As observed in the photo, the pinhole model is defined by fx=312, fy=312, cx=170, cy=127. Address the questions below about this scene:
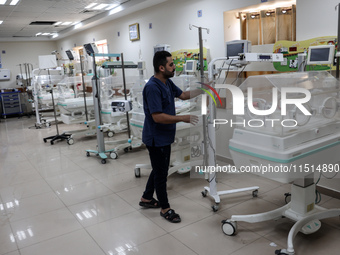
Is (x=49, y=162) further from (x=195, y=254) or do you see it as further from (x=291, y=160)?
(x=291, y=160)

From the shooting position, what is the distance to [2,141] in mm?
7020

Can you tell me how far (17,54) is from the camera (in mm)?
12375

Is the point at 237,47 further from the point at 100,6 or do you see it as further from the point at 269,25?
the point at 100,6

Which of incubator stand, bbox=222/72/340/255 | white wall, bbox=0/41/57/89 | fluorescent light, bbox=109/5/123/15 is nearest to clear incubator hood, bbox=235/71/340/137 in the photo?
incubator stand, bbox=222/72/340/255

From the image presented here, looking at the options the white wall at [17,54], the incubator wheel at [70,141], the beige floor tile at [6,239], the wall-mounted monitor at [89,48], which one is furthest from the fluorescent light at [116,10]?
the white wall at [17,54]

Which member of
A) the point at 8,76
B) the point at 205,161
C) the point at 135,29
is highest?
the point at 135,29

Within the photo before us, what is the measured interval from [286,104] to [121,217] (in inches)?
72.7

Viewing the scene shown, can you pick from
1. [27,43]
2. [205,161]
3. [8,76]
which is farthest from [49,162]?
[27,43]

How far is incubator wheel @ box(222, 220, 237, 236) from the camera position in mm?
2553

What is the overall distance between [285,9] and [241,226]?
2.85 metres

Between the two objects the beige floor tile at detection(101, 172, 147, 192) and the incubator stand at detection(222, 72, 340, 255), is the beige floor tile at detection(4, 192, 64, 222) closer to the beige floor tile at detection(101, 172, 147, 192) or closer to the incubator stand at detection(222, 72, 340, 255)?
the beige floor tile at detection(101, 172, 147, 192)

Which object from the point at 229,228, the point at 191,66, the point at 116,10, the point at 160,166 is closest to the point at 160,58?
the point at 160,166

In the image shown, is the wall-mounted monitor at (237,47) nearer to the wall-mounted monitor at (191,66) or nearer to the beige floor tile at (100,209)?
the wall-mounted monitor at (191,66)

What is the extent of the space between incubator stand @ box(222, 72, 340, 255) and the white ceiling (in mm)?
4110
